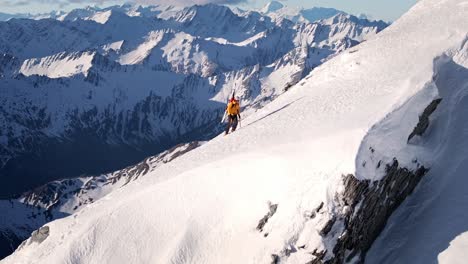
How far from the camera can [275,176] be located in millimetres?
29359

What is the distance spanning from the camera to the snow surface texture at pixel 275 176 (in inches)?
1062

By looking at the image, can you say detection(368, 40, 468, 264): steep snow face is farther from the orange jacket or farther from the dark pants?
the dark pants

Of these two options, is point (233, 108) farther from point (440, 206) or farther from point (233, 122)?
point (440, 206)

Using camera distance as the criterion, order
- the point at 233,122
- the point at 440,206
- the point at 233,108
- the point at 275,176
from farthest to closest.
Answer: the point at 233,122 < the point at 233,108 < the point at 275,176 < the point at 440,206

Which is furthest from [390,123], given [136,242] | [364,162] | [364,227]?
[136,242]

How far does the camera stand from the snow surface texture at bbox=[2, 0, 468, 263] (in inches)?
1062

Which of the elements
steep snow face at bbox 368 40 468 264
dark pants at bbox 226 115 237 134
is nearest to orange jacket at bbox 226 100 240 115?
dark pants at bbox 226 115 237 134

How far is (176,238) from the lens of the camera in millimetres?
31062

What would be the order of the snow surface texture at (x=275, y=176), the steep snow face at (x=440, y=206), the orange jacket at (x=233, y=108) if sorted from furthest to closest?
the orange jacket at (x=233, y=108) < the snow surface texture at (x=275, y=176) < the steep snow face at (x=440, y=206)

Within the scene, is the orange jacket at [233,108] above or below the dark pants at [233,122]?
above

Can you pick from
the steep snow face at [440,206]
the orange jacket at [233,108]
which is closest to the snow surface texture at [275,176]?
the steep snow face at [440,206]

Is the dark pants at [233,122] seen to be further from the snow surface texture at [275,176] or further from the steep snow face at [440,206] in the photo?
the steep snow face at [440,206]

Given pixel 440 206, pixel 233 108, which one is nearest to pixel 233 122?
pixel 233 108

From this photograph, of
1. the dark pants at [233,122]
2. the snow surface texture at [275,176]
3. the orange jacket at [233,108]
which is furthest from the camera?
the dark pants at [233,122]
